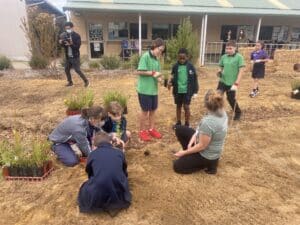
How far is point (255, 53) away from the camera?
305 inches

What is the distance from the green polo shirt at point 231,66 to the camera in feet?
18.6

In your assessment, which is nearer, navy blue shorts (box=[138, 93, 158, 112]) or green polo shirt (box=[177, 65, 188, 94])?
navy blue shorts (box=[138, 93, 158, 112])

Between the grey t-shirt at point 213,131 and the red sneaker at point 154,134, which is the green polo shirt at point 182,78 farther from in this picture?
the grey t-shirt at point 213,131

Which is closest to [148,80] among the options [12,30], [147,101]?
[147,101]

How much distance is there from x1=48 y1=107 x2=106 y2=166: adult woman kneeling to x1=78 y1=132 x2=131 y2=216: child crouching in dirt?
667 millimetres

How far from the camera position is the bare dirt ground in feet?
10.7

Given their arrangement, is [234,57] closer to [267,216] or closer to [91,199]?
[267,216]

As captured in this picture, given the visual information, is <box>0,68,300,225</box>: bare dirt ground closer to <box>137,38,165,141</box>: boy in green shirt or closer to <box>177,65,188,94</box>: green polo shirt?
<box>137,38,165,141</box>: boy in green shirt

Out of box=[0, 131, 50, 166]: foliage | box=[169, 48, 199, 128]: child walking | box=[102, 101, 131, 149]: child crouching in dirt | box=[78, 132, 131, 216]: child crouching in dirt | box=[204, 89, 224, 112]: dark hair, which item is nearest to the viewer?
box=[78, 132, 131, 216]: child crouching in dirt

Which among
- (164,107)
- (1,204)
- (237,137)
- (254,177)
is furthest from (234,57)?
(1,204)

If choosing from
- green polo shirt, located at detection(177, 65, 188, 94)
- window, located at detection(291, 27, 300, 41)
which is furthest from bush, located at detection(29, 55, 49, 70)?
window, located at detection(291, 27, 300, 41)

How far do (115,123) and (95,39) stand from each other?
41.2 feet

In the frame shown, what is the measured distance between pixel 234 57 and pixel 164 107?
1991 millimetres

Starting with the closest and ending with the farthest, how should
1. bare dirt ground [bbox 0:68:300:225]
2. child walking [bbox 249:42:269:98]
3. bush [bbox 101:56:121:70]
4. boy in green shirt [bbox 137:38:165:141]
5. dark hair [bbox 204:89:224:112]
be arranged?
bare dirt ground [bbox 0:68:300:225]
dark hair [bbox 204:89:224:112]
boy in green shirt [bbox 137:38:165:141]
child walking [bbox 249:42:269:98]
bush [bbox 101:56:121:70]
